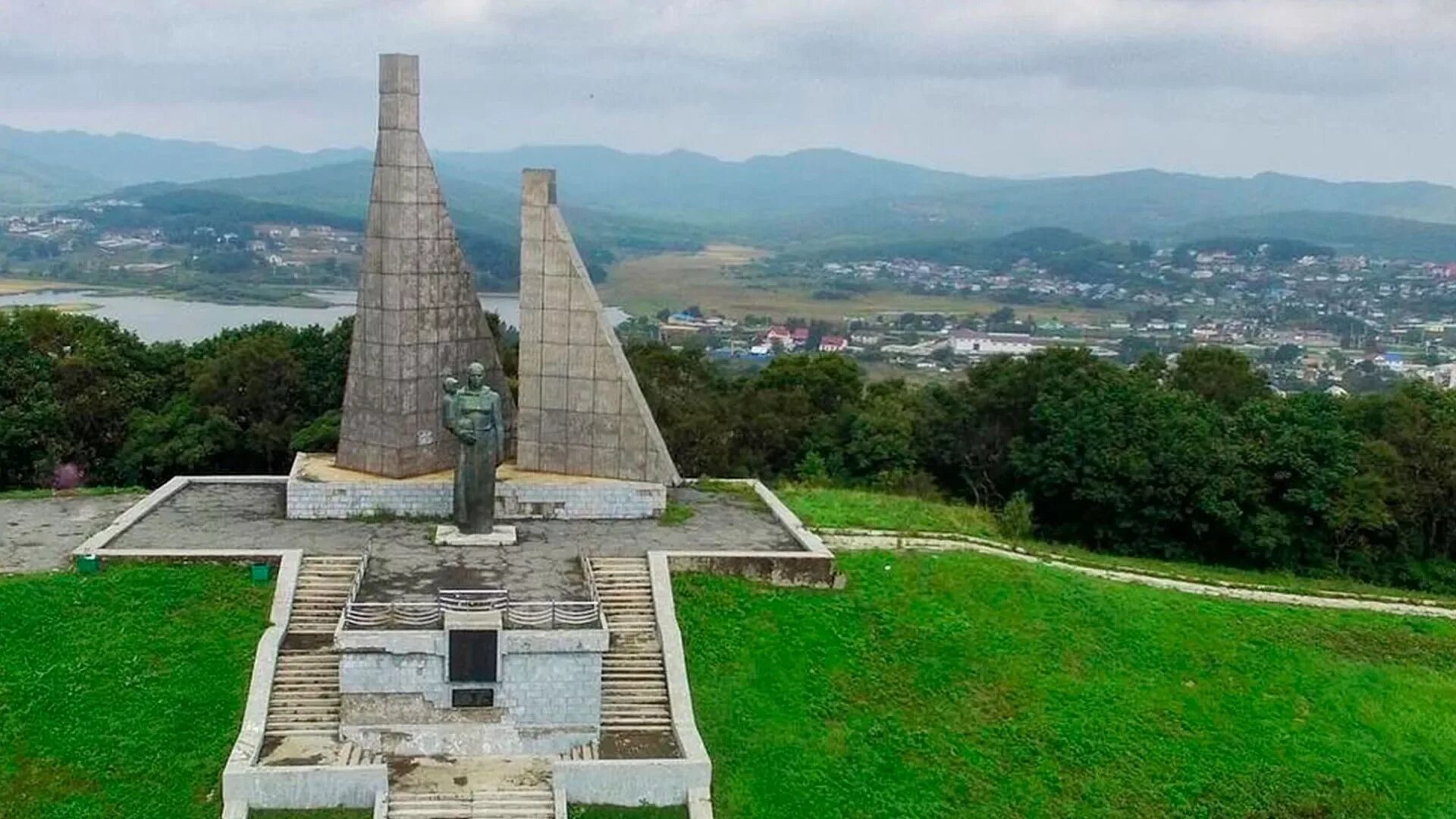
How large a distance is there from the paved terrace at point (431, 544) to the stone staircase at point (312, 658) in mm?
426

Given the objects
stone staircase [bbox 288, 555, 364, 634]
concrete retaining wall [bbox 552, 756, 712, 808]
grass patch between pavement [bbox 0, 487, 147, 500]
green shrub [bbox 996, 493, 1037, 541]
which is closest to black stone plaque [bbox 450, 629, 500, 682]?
concrete retaining wall [bbox 552, 756, 712, 808]

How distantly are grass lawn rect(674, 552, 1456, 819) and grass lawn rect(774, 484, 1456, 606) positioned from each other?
264cm

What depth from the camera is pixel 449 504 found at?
1800cm

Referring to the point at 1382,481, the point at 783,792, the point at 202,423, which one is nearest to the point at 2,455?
the point at 202,423

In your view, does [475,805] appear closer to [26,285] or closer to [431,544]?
[431,544]

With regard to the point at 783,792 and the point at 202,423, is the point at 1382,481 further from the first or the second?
the point at 202,423

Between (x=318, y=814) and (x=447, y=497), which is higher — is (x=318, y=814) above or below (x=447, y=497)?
below

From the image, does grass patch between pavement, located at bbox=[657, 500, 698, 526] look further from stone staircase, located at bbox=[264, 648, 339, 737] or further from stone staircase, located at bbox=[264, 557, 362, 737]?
stone staircase, located at bbox=[264, 648, 339, 737]

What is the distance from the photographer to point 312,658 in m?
13.6

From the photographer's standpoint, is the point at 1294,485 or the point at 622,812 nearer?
the point at 622,812

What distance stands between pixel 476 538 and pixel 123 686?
4.91 m

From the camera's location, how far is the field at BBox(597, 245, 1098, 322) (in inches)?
4205

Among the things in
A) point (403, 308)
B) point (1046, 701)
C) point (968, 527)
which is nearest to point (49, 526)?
point (403, 308)

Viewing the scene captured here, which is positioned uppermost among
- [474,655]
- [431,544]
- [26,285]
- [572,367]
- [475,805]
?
[572,367]
